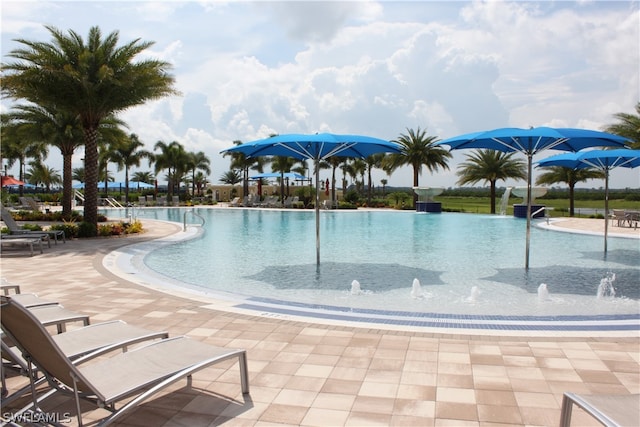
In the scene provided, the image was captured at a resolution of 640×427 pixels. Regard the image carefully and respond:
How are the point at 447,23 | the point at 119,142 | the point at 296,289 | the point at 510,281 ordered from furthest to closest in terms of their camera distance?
1. the point at 119,142
2. the point at 447,23
3. the point at 510,281
4. the point at 296,289

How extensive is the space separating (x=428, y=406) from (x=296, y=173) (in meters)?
43.6

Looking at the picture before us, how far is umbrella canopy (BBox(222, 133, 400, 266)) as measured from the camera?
1000 cm

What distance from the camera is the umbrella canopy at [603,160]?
1239cm

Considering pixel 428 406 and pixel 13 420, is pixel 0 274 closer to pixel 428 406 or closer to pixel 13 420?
pixel 13 420

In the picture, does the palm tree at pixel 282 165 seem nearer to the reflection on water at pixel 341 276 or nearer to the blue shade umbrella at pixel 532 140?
the reflection on water at pixel 341 276

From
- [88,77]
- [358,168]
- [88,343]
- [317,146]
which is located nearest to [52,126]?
[88,77]

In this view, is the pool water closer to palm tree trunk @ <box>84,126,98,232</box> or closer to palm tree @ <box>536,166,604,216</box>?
palm tree trunk @ <box>84,126,98,232</box>

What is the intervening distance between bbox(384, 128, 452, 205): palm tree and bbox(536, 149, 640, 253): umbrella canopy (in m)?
22.6

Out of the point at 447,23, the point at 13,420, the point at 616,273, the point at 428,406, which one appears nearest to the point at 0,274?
the point at 13,420

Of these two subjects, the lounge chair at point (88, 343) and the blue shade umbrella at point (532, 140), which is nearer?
the lounge chair at point (88, 343)

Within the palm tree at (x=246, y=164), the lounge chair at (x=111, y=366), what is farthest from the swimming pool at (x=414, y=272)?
the palm tree at (x=246, y=164)

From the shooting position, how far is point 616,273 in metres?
10.5

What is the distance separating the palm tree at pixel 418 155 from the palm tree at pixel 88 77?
75.6ft

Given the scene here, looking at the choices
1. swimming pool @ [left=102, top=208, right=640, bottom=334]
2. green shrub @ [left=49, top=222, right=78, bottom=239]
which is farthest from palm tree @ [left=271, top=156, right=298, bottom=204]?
green shrub @ [left=49, top=222, right=78, bottom=239]
